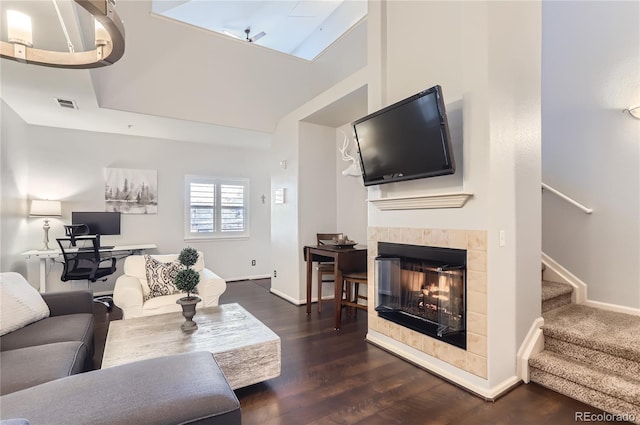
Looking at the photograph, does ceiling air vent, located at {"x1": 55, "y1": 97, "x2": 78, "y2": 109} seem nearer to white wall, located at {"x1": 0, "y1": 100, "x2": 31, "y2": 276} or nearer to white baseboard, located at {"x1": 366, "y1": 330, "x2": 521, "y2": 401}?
white wall, located at {"x1": 0, "y1": 100, "x2": 31, "y2": 276}

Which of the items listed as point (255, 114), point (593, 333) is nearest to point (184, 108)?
point (255, 114)

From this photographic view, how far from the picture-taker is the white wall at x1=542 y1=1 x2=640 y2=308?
2.71 meters

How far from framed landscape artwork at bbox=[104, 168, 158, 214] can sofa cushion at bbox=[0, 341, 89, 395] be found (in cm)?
368

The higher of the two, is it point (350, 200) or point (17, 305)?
point (350, 200)

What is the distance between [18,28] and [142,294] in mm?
2287

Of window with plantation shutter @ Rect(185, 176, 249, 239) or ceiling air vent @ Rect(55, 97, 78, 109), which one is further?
window with plantation shutter @ Rect(185, 176, 249, 239)

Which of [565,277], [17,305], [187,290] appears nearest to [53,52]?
[187,290]

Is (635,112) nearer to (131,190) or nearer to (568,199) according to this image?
(568,199)

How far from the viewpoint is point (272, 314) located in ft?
12.7

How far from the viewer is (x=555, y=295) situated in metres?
2.86

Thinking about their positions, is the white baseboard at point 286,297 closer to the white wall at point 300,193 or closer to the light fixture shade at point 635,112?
the white wall at point 300,193

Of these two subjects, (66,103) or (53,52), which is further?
(66,103)

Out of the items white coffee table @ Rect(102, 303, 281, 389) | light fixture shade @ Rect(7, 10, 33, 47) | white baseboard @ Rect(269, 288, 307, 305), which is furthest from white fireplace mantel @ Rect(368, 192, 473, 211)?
light fixture shade @ Rect(7, 10, 33, 47)

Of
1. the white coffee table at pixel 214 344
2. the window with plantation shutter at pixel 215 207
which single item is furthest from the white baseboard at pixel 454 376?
the window with plantation shutter at pixel 215 207
